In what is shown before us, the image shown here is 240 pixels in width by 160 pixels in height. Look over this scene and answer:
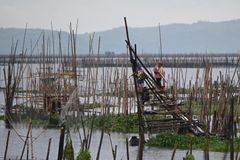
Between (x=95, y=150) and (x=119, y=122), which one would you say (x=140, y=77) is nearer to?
(x=95, y=150)

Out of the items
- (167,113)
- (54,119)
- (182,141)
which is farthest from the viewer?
(54,119)

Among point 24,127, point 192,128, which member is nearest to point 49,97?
point 24,127

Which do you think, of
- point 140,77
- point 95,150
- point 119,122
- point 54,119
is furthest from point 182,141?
point 54,119

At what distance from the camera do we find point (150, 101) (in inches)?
825

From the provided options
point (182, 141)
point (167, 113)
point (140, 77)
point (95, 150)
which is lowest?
point (95, 150)

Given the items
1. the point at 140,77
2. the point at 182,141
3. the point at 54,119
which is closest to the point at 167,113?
the point at 182,141

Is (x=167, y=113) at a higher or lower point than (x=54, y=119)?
higher

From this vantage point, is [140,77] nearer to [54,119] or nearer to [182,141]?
[182,141]

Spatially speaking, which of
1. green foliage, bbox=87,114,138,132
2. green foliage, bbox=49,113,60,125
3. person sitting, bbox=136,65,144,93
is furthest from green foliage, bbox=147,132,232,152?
green foliage, bbox=49,113,60,125

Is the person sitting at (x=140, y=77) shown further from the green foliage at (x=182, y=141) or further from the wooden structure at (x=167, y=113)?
the green foliage at (x=182, y=141)

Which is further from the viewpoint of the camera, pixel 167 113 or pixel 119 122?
pixel 119 122

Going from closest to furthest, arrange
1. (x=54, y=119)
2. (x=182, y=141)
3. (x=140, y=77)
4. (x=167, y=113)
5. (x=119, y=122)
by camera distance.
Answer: (x=140, y=77) < (x=182, y=141) < (x=167, y=113) < (x=119, y=122) < (x=54, y=119)

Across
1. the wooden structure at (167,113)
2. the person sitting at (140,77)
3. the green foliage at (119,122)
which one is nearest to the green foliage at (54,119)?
the green foliage at (119,122)

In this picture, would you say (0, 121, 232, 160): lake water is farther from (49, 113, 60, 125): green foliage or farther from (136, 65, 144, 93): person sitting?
(136, 65, 144, 93): person sitting
